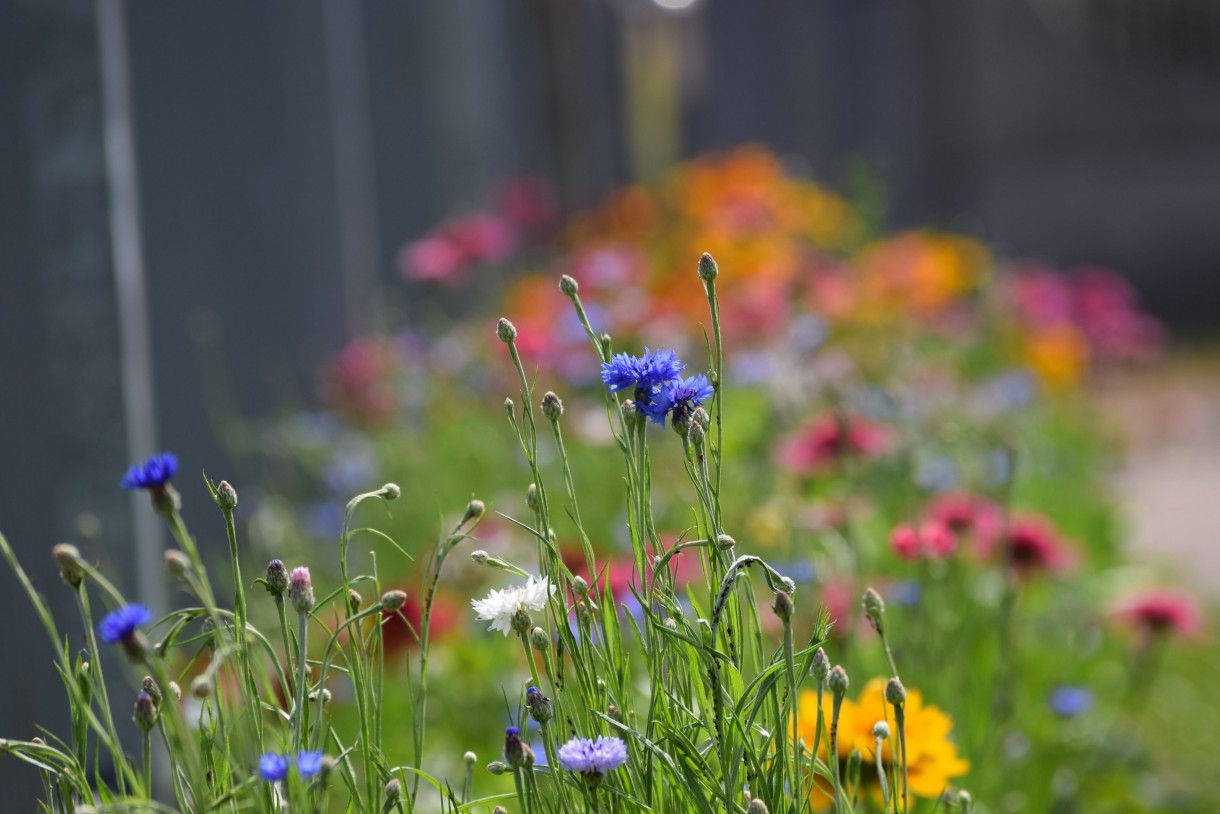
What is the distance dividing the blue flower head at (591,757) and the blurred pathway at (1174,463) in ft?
9.56

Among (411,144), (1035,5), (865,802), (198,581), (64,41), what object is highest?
(1035,5)

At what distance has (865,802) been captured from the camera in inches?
44.5

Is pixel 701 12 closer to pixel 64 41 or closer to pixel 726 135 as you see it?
pixel 726 135

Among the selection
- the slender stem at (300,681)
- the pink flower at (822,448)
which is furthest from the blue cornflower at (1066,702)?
the slender stem at (300,681)

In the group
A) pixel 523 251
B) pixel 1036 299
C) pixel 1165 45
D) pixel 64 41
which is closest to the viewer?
pixel 64 41

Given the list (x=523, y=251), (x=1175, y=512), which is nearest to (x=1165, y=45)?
(x=1175, y=512)

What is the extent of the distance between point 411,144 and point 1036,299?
2220 millimetres

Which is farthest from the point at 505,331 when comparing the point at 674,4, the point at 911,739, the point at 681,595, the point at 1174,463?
the point at 674,4

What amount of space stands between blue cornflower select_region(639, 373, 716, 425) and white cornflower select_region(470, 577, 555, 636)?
0.40 feet

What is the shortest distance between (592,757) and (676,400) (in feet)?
0.69

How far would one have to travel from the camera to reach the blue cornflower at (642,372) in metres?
0.78

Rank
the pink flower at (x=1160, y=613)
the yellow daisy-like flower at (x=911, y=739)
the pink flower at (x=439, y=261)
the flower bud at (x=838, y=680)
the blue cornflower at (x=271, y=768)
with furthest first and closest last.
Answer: the pink flower at (x=439, y=261) < the pink flower at (x=1160, y=613) < the yellow daisy-like flower at (x=911, y=739) < the flower bud at (x=838, y=680) < the blue cornflower at (x=271, y=768)

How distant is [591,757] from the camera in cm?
73

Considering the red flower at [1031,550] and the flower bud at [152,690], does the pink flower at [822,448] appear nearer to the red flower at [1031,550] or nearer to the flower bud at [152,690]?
the red flower at [1031,550]
